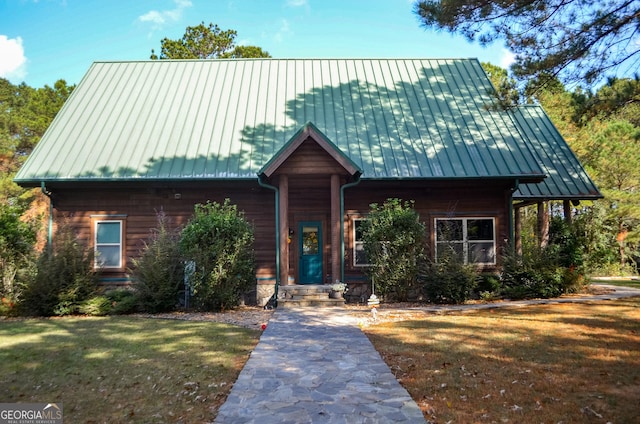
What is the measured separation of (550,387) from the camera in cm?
539

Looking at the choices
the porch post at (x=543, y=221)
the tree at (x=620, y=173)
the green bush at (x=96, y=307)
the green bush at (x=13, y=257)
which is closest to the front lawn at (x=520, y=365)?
the porch post at (x=543, y=221)

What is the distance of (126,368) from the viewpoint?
6.41 meters

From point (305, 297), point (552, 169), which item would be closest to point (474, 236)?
point (552, 169)

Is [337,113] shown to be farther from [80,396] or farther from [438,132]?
[80,396]

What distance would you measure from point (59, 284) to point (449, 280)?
394 inches

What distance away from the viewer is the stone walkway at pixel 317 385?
4.64 meters

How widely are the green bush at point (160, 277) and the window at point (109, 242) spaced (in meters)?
2.48

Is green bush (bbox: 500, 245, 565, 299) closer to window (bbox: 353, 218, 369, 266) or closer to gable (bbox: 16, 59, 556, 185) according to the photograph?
gable (bbox: 16, 59, 556, 185)

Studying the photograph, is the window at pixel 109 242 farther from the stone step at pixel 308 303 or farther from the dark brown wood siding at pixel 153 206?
the stone step at pixel 308 303

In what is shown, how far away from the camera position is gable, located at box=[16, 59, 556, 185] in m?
13.8

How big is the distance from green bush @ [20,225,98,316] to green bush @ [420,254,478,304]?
29.5 ft

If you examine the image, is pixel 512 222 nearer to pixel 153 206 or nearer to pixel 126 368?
pixel 153 206

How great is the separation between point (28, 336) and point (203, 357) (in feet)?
13.9

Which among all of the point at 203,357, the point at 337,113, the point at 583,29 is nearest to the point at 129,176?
the point at 337,113
